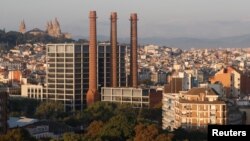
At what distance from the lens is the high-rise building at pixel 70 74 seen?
174 feet

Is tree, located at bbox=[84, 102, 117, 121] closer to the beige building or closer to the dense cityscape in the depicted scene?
the dense cityscape

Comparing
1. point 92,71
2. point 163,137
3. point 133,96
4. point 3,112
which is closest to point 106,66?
point 92,71

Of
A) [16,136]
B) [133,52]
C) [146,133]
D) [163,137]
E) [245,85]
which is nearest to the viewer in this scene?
[16,136]

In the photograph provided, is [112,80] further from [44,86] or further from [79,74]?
[44,86]

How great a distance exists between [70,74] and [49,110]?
6618mm

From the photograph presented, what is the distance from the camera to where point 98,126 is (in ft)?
97.3

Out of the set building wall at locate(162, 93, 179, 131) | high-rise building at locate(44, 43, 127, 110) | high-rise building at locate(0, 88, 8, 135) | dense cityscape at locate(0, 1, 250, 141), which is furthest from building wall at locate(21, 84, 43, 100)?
high-rise building at locate(0, 88, 8, 135)

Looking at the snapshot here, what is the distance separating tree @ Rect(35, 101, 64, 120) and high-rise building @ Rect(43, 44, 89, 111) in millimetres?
3682

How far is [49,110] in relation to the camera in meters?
47.7

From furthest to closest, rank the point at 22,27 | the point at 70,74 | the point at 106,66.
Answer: the point at 22,27, the point at 106,66, the point at 70,74

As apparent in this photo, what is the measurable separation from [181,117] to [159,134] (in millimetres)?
8845

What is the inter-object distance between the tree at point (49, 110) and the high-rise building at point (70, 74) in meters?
3.68

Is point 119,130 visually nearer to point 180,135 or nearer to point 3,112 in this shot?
point 180,135

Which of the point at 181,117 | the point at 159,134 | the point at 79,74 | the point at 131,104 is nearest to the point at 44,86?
the point at 79,74
